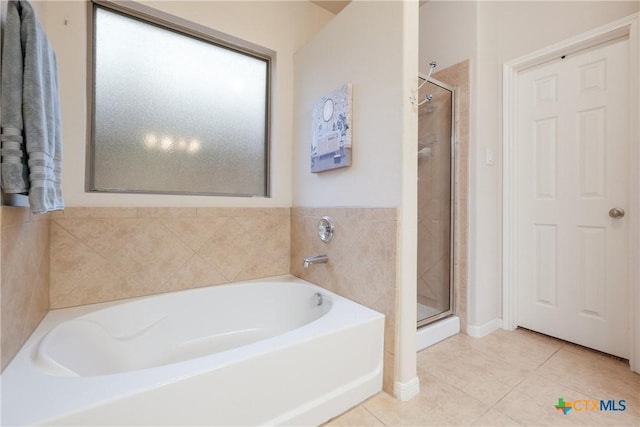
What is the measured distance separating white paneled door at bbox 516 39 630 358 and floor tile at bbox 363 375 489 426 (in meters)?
1.14

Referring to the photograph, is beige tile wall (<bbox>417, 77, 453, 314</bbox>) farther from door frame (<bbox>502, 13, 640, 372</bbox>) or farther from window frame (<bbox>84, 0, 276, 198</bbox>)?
window frame (<bbox>84, 0, 276, 198</bbox>)

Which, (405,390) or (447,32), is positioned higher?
(447,32)

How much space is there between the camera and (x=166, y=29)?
1.79 meters

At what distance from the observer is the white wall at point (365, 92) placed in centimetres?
135

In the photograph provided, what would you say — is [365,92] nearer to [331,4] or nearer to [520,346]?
[331,4]

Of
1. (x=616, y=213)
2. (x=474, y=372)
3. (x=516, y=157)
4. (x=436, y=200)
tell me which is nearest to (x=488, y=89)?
(x=516, y=157)

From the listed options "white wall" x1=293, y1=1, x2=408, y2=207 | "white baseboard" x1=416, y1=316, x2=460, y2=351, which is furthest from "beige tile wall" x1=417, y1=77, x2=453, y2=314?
"white wall" x1=293, y1=1, x2=408, y2=207

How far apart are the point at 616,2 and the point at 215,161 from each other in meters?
2.68

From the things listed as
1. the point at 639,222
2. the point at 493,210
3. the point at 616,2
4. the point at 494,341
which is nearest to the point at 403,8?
the point at 616,2

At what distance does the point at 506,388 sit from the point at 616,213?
4.15 ft

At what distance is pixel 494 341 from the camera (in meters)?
1.90

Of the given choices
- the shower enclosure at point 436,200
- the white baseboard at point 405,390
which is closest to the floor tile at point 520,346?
the shower enclosure at point 436,200

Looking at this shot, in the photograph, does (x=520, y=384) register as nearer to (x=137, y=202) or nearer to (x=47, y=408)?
(x=47, y=408)

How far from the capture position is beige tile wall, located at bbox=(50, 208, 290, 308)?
144 centimetres
